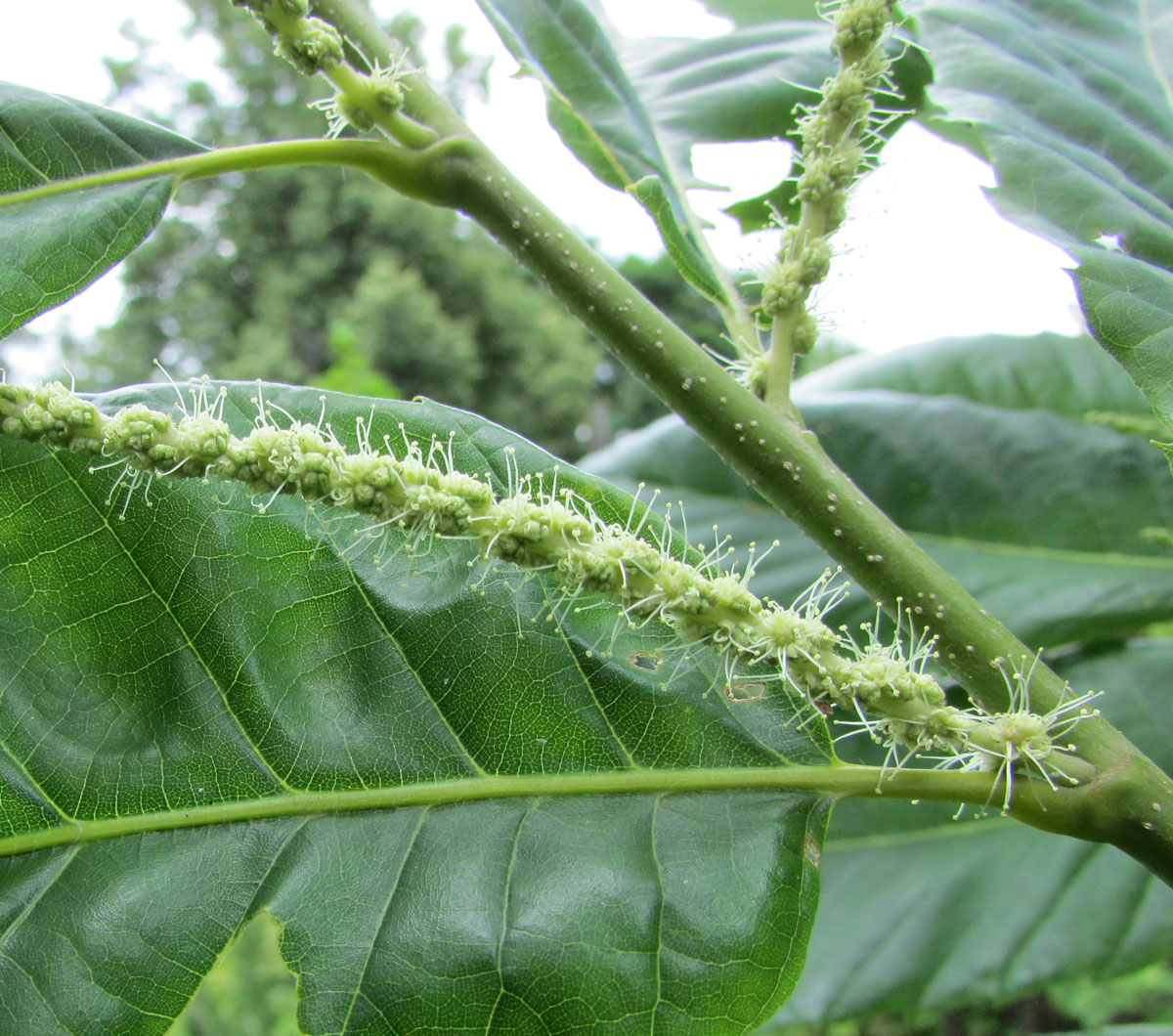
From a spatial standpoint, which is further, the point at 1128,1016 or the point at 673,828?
the point at 1128,1016

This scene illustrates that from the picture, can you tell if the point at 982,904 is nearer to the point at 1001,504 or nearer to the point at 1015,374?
the point at 1001,504

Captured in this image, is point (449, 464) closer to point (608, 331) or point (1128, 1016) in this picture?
point (608, 331)

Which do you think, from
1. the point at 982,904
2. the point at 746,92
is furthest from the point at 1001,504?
the point at 746,92

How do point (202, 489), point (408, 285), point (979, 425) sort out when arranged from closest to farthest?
point (202, 489) → point (979, 425) → point (408, 285)

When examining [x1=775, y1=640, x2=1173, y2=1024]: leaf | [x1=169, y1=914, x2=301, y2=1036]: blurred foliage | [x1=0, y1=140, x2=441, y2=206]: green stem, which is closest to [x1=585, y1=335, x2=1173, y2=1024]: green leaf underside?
[x1=775, y1=640, x2=1173, y2=1024]: leaf

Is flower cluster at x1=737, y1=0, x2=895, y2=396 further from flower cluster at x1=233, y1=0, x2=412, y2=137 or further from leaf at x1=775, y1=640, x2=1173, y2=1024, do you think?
leaf at x1=775, y1=640, x2=1173, y2=1024

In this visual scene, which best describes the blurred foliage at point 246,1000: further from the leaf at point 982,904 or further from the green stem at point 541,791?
the green stem at point 541,791

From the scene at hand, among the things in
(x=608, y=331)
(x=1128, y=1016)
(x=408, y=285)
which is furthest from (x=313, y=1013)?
(x=408, y=285)
